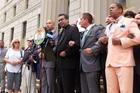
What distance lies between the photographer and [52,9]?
12.1 m

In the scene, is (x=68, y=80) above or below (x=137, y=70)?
below

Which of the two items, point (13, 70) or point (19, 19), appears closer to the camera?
point (13, 70)

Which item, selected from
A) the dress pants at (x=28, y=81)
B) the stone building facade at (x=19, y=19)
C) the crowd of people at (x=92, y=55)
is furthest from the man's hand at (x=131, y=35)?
the stone building facade at (x=19, y=19)

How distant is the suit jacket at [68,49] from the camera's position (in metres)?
4.98

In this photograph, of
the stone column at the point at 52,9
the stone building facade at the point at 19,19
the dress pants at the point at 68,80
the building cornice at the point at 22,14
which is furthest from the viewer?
the stone building facade at the point at 19,19

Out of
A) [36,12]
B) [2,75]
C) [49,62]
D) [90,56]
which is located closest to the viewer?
[90,56]

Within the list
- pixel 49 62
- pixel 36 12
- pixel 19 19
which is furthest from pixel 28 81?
pixel 19 19

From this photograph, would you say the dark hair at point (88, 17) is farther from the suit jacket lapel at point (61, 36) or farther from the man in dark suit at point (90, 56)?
the suit jacket lapel at point (61, 36)

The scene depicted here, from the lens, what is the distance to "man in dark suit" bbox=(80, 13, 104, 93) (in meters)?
4.62

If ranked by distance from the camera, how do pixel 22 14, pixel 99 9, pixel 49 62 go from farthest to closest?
1. pixel 22 14
2. pixel 99 9
3. pixel 49 62

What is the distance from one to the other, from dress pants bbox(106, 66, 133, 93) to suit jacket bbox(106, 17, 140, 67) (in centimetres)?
9

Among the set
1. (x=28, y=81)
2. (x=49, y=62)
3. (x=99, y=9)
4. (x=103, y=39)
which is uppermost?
(x=99, y=9)

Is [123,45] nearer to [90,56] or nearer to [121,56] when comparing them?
[121,56]

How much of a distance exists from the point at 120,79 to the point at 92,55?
92 centimetres
